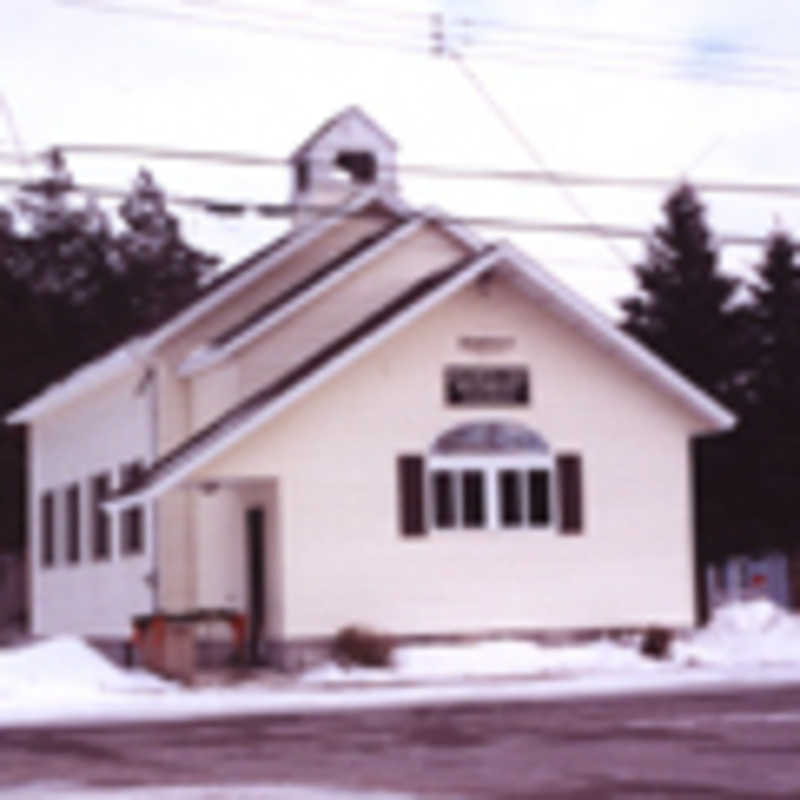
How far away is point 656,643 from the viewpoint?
2969 centimetres

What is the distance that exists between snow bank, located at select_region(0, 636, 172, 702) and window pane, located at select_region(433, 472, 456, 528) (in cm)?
497

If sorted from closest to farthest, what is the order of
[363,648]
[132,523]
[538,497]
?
[363,648] < [538,497] < [132,523]

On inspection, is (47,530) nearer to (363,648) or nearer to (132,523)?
(132,523)

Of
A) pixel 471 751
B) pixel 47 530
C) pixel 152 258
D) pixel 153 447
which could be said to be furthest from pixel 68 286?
pixel 471 751

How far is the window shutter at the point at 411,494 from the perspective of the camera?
29.5 meters

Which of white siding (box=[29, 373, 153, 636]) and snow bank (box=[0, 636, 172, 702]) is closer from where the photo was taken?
snow bank (box=[0, 636, 172, 702])

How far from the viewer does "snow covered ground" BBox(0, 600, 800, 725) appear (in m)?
23.6

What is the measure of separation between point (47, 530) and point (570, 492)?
13.1m

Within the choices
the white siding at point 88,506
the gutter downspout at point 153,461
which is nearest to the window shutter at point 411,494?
the gutter downspout at point 153,461

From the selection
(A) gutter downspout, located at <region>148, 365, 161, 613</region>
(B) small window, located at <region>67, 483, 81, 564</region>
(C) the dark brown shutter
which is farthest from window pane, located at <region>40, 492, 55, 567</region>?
(C) the dark brown shutter

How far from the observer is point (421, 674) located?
2769cm

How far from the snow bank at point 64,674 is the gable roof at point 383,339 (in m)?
2.35

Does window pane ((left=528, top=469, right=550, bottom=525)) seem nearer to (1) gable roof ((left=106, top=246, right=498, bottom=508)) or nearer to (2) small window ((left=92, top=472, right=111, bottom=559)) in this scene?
(1) gable roof ((left=106, top=246, right=498, bottom=508))

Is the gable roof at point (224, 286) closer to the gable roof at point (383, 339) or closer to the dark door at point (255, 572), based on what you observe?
the gable roof at point (383, 339)
